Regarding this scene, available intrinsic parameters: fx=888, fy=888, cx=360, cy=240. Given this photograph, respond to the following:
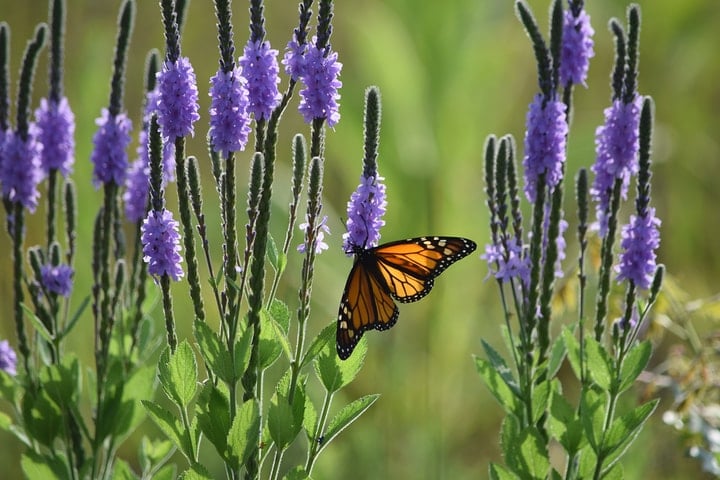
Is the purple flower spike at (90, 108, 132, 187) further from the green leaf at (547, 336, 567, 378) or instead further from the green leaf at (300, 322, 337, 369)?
the green leaf at (547, 336, 567, 378)

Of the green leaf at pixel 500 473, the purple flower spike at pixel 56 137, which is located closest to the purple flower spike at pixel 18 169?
the purple flower spike at pixel 56 137

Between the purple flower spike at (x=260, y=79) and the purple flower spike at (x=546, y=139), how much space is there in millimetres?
526

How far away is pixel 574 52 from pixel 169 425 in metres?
1.15

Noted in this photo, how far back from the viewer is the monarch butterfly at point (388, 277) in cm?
177

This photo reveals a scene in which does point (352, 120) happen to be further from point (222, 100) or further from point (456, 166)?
point (222, 100)

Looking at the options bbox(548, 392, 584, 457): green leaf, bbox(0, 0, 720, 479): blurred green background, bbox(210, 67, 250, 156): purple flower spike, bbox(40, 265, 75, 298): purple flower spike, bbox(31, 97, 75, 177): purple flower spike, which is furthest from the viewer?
bbox(0, 0, 720, 479): blurred green background

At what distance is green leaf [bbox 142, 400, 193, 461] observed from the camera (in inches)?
67.2

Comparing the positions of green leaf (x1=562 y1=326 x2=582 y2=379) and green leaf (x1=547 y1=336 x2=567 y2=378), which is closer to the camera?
green leaf (x1=562 y1=326 x2=582 y2=379)

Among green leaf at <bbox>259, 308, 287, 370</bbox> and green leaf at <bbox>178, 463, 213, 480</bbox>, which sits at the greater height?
green leaf at <bbox>259, 308, 287, 370</bbox>

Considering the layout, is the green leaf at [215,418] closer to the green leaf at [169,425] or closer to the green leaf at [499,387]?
the green leaf at [169,425]

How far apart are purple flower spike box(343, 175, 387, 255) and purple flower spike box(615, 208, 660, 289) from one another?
528 millimetres

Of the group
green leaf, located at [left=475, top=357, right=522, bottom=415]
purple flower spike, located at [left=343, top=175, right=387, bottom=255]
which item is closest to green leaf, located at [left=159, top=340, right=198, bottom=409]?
purple flower spike, located at [left=343, top=175, right=387, bottom=255]

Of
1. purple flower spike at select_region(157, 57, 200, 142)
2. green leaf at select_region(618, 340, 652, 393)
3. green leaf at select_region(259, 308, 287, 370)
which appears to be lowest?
green leaf at select_region(618, 340, 652, 393)

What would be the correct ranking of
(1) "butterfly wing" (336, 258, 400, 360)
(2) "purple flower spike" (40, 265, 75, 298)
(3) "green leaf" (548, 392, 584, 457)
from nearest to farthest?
(1) "butterfly wing" (336, 258, 400, 360)
(3) "green leaf" (548, 392, 584, 457)
(2) "purple flower spike" (40, 265, 75, 298)
